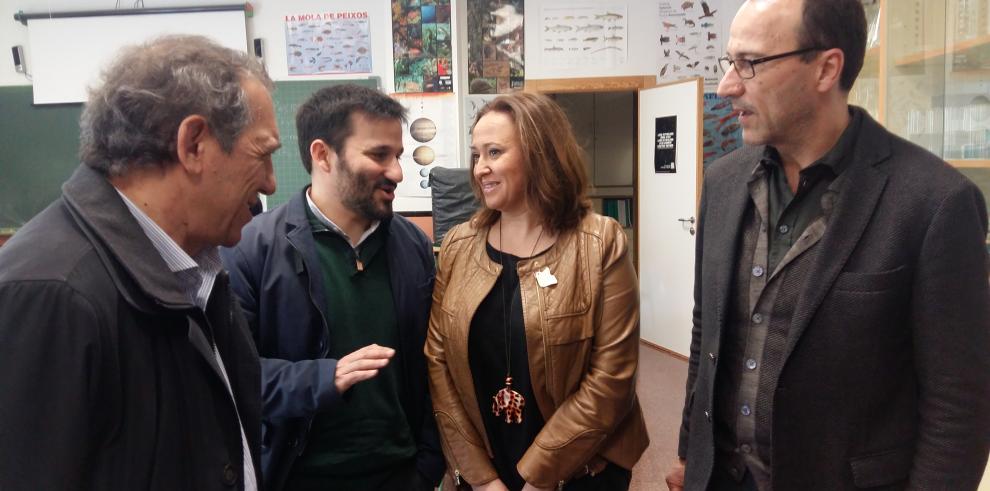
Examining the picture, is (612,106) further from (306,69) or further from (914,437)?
(914,437)

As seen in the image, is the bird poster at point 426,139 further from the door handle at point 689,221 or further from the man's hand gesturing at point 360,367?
the man's hand gesturing at point 360,367

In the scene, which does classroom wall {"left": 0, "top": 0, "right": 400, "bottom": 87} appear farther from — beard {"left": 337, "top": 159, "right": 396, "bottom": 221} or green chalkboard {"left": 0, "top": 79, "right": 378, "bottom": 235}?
beard {"left": 337, "top": 159, "right": 396, "bottom": 221}

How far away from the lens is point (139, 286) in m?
0.79

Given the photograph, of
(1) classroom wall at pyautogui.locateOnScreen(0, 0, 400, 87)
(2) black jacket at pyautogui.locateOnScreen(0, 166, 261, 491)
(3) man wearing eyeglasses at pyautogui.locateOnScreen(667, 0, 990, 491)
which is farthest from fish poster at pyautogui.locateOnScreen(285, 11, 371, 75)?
(2) black jacket at pyautogui.locateOnScreen(0, 166, 261, 491)

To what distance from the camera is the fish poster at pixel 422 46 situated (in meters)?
4.74

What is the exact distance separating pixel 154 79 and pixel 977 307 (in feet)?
4.22

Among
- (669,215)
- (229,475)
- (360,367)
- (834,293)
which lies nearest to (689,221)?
(669,215)

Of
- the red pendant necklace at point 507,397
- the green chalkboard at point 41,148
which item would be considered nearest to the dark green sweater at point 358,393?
the red pendant necklace at point 507,397

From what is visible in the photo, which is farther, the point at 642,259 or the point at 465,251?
the point at 642,259

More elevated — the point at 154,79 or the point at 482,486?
the point at 154,79

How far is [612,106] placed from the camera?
650 cm

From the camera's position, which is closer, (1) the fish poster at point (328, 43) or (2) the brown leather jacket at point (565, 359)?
(2) the brown leather jacket at point (565, 359)

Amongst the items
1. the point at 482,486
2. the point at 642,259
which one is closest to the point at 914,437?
the point at 482,486

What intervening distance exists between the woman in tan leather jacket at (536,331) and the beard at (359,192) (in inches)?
9.7
